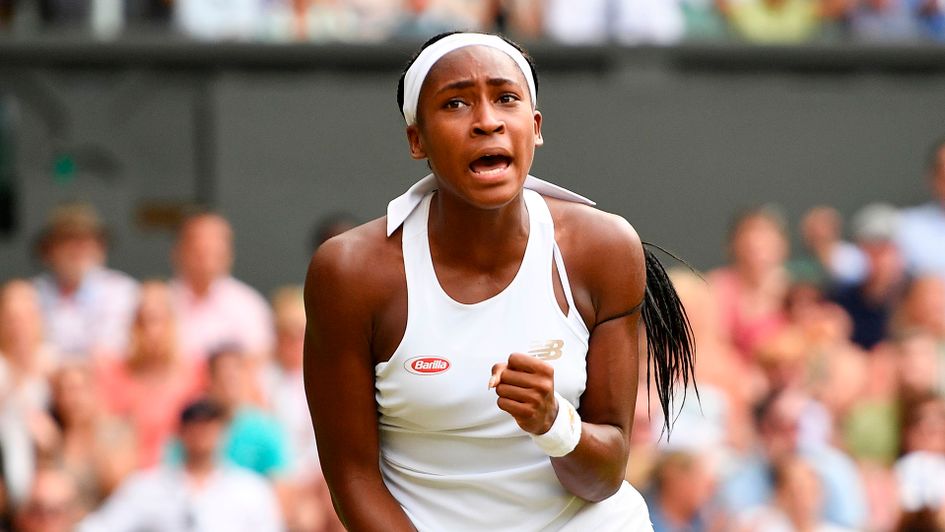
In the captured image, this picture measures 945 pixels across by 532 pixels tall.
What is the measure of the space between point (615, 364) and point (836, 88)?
774cm

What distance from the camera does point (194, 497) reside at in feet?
23.2

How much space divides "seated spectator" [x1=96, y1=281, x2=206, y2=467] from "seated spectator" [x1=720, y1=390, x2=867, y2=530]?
8.20 ft

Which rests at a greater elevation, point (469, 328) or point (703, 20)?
point (469, 328)

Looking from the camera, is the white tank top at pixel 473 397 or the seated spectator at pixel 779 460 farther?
the seated spectator at pixel 779 460

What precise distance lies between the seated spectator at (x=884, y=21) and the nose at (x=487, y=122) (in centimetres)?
764

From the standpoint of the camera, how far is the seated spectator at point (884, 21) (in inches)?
412

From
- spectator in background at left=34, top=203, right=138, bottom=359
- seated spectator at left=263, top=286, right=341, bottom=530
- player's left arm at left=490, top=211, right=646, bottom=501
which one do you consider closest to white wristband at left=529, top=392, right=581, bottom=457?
player's left arm at left=490, top=211, right=646, bottom=501

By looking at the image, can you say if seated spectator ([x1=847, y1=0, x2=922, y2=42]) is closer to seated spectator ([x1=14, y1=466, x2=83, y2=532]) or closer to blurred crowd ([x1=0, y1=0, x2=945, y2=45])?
blurred crowd ([x1=0, y1=0, x2=945, y2=45])

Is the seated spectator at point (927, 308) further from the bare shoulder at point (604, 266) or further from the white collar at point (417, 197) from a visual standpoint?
the bare shoulder at point (604, 266)

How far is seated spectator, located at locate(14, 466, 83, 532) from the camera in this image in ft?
23.1

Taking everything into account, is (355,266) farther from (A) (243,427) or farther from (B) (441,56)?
(A) (243,427)

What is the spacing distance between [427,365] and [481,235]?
0.98ft

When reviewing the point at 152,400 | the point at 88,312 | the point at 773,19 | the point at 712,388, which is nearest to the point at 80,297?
the point at 88,312

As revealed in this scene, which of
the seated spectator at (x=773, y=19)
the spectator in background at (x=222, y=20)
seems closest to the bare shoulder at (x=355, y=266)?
the spectator in background at (x=222, y=20)
